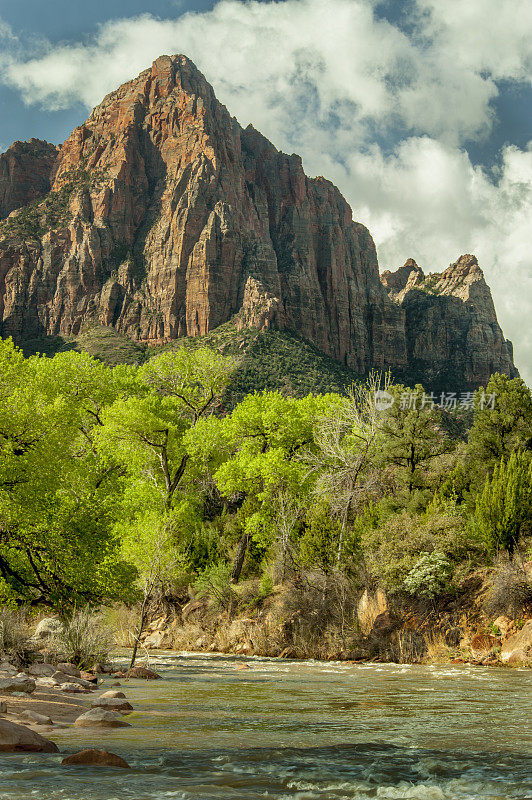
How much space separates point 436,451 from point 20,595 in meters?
24.0

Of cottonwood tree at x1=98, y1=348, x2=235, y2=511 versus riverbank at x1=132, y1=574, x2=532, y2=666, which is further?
cottonwood tree at x1=98, y1=348, x2=235, y2=511

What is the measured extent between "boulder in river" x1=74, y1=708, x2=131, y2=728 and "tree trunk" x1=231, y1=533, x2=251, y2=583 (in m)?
21.3

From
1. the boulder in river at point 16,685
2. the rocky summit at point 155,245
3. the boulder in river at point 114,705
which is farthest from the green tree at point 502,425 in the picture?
the rocky summit at point 155,245

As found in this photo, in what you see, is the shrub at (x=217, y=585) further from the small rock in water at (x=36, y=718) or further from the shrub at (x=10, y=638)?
the small rock in water at (x=36, y=718)

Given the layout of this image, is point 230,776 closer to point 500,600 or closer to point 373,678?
point 373,678

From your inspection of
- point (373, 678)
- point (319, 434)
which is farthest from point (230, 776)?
point (319, 434)

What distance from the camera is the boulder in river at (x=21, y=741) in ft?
23.7

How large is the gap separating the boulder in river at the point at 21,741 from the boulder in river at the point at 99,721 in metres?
1.94

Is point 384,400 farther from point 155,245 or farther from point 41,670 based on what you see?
point 155,245

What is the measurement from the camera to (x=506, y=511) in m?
23.8

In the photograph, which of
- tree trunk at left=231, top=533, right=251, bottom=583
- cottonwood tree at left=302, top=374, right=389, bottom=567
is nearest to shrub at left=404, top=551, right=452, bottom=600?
cottonwood tree at left=302, top=374, right=389, bottom=567

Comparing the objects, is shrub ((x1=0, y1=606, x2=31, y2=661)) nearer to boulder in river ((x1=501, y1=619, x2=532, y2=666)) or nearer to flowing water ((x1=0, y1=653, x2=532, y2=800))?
flowing water ((x1=0, y1=653, x2=532, y2=800))

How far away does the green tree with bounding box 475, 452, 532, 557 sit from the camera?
23.8 metres

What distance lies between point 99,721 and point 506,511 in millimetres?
18326
